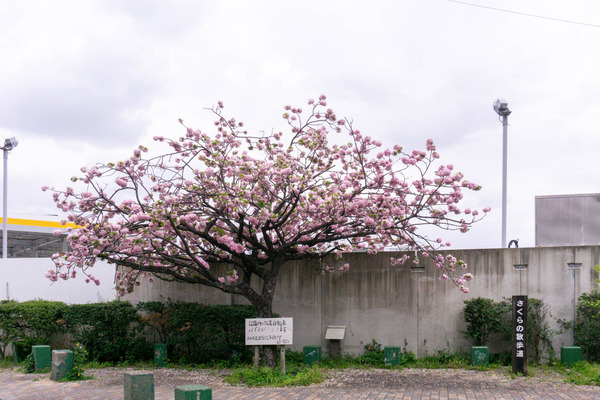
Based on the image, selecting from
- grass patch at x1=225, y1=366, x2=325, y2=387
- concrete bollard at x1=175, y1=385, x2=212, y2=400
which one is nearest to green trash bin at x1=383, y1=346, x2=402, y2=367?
grass patch at x1=225, y1=366, x2=325, y2=387

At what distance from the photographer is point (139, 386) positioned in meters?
8.54

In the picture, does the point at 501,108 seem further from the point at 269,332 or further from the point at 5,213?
the point at 5,213

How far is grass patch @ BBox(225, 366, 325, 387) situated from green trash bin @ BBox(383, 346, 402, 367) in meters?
1.83

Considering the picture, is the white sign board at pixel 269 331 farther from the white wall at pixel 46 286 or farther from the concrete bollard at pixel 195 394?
the white wall at pixel 46 286

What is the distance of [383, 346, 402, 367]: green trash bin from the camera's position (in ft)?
41.7

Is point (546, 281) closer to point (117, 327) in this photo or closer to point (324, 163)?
point (324, 163)

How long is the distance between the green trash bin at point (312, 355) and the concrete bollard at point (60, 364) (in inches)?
193

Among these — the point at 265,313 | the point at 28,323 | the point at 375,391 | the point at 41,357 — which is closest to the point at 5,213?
the point at 28,323

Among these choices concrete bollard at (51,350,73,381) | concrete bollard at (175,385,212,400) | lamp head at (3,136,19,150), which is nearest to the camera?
concrete bollard at (175,385,212,400)

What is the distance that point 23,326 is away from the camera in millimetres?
14320

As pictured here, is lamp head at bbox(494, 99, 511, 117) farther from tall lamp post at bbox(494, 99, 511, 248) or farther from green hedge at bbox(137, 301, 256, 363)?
green hedge at bbox(137, 301, 256, 363)

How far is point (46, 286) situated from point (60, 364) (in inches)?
250

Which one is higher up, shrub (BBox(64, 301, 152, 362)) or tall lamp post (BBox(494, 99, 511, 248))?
tall lamp post (BBox(494, 99, 511, 248))

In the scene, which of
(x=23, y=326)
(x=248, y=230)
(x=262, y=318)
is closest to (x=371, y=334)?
(x=262, y=318)
